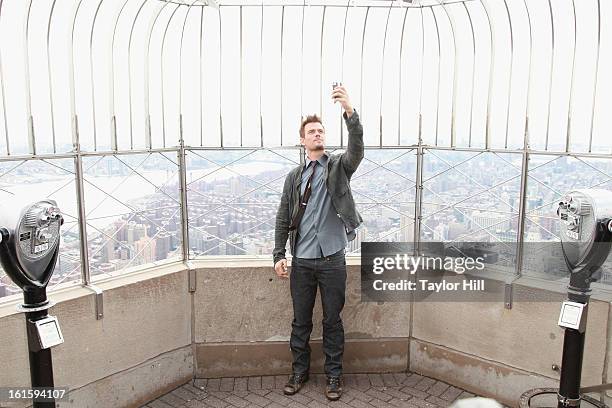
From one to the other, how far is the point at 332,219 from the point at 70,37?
242cm

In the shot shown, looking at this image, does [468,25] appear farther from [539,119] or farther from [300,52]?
[300,52]

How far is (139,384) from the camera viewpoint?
4730 mm

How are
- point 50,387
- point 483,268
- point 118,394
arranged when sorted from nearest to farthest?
1. point 50,387
2. point 118,394
3. point 483,268

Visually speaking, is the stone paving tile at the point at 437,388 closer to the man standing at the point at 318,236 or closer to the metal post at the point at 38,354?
the man standing at the point at 318,236

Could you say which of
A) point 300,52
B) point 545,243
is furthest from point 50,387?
point 545,243

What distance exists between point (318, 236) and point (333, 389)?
4.34 feet

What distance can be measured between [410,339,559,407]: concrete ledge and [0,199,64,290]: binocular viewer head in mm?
3321

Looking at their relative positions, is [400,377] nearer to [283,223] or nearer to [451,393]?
[451,393]

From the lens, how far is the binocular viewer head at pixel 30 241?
308 centimetres

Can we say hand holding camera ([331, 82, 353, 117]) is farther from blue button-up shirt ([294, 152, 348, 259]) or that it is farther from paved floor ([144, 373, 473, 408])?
paved floor ([144, 373, 473, 408])

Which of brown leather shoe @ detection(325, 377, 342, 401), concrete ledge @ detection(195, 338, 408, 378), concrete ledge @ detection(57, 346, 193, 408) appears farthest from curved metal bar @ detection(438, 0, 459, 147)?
concrete ledge @ detection(57, 346, 193, 408)

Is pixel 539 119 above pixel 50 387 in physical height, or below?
above

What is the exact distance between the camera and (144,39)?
473cm

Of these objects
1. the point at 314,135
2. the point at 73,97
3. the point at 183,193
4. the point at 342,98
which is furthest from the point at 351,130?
the point at 73,97
